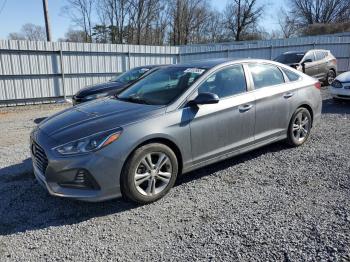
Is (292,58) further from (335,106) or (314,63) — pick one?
(335,106)

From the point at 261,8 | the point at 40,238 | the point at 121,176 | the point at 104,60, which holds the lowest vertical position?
the point at 40,238

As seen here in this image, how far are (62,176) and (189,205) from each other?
144 centimetres

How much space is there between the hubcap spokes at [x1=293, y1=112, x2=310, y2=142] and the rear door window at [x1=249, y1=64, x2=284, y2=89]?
29.6 inches

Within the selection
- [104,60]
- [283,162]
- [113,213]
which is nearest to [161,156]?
[113,213]

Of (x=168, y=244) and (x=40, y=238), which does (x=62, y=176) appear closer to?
(x=40, y=238)

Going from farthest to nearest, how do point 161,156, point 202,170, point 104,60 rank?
1. point 104,60
2. point 202,170
3. point 161,156

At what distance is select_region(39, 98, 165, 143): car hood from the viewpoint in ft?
11.0

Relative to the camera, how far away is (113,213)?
3420 mm

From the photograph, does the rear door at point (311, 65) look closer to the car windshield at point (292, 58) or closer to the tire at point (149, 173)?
the car windshield at point (292, 58)

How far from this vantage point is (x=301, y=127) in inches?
211

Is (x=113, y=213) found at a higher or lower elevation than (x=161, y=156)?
lower

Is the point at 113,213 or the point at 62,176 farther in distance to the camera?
the point at 113,213

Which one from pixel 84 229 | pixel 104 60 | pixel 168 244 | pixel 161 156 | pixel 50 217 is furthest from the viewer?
pixel 104 60

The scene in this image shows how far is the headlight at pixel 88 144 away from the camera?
318cm
